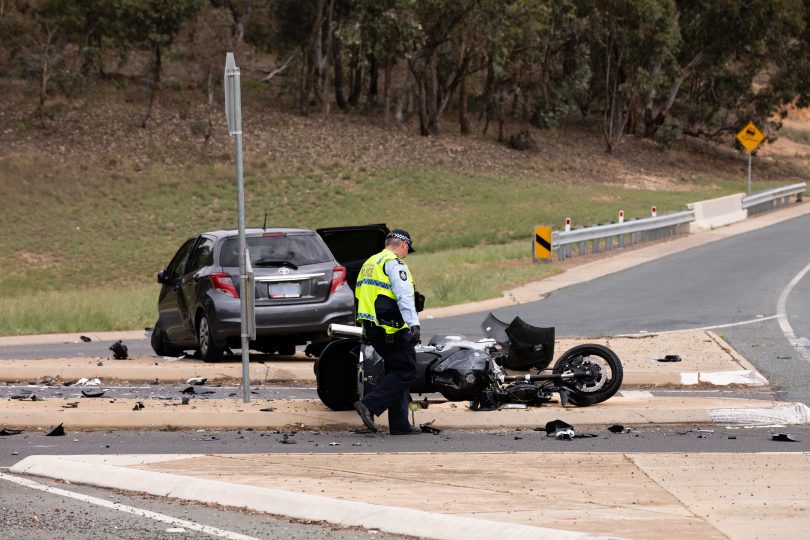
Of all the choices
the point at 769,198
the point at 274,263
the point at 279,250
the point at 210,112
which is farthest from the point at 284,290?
the point at 210,112

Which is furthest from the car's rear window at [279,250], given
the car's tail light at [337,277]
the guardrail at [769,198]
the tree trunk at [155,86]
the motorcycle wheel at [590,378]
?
the tree trunk at [155,86]

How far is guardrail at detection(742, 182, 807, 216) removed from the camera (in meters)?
44.8

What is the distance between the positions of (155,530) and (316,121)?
56.3 meters

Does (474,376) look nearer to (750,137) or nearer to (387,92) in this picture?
(750,137)

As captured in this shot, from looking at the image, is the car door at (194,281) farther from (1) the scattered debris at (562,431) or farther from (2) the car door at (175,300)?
(1) the scattered debris at (562,431)

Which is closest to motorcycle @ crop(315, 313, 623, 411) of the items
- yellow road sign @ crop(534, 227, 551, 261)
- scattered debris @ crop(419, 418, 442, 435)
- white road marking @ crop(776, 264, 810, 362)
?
scattered debris @ crop(419, 418, 442, 435)

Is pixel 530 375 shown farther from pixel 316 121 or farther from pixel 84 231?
pixel 316 121

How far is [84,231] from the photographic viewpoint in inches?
1869

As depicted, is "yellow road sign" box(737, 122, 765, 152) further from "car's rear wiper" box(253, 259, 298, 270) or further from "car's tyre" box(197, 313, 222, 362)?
"car's tyre" box(197, 313, 222, 362)

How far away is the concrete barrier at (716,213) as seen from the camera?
39.5 metres

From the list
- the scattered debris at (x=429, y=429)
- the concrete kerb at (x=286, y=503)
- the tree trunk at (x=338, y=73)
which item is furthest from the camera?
the tree trunk at (x=338, y=73)

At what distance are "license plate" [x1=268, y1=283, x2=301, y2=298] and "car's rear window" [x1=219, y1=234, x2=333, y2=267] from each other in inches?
11.6

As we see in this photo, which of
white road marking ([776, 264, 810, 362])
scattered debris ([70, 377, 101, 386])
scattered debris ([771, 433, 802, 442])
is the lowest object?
Result: white road marking ([776, 264, 810, 362])

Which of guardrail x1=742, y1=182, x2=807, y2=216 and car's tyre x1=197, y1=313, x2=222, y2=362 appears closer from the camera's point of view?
car's tyre x1=197, y1=313, x2=222, y2=362
